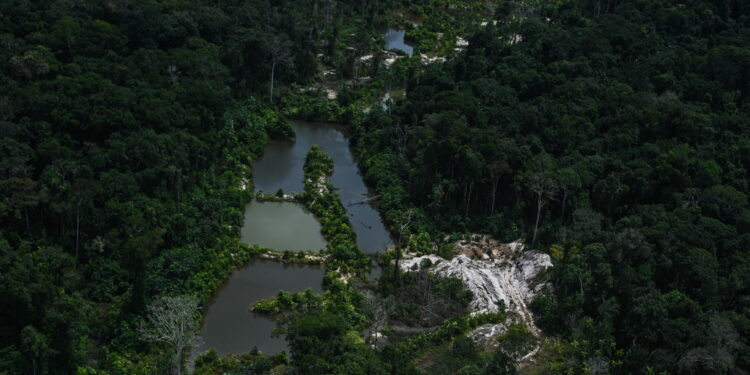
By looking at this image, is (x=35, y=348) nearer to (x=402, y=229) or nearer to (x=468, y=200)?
(x=402, y=229)

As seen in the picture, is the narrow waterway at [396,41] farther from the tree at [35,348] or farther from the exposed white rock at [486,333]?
the tree at [35,348]

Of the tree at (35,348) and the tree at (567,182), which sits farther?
the tree at (567,182)

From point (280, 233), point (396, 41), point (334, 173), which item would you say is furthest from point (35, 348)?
point (396, 41)

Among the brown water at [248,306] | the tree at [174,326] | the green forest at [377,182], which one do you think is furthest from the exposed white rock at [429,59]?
the tree at [174,326]

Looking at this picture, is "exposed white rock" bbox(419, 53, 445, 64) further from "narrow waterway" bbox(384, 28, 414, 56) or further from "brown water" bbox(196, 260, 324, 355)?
"brown water" bbox(196, 260, 324, 355)

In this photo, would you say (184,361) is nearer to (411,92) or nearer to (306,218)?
(306,218)

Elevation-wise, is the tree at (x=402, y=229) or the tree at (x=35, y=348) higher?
the tree at (x=402, y=229)

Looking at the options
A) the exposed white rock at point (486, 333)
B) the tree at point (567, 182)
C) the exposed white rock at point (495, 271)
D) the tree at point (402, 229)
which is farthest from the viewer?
the tree at point (567, 182)

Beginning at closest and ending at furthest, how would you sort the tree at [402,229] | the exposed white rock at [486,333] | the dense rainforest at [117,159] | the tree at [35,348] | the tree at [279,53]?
the tree at [35,348] < the dense rainforest at [117,159] < the exposed white rock at [486,333] < the tree at [402,229] < the tree at [279,53]

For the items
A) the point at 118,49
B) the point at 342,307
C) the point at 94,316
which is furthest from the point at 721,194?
the point at 118,49
